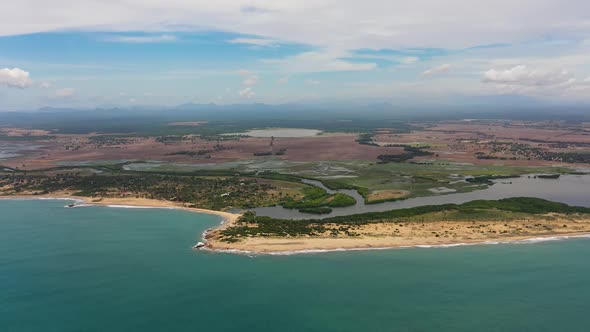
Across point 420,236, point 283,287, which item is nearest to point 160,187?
point 283,287

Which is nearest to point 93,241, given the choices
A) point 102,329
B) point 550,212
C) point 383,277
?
point 102,329

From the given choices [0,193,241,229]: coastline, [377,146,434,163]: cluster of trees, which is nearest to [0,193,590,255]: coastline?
[0,193,241,229]: coastline

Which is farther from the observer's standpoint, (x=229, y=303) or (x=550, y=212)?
(x=550, y=212)

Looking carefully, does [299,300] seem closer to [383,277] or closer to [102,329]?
[383,277]

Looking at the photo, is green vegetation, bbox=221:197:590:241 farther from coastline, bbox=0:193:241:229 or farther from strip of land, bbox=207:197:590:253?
coastline, bbox=0:193:241:229

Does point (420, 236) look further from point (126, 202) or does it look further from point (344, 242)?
Result: point (126, 202)

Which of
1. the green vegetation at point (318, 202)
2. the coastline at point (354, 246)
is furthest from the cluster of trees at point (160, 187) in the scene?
the coastline at point (354, 246)
